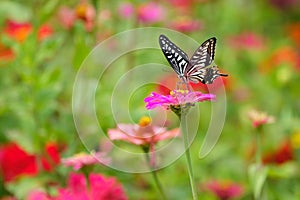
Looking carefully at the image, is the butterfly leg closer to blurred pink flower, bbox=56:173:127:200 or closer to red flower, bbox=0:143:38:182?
blurred pink flower, bbox=56:173:127:200

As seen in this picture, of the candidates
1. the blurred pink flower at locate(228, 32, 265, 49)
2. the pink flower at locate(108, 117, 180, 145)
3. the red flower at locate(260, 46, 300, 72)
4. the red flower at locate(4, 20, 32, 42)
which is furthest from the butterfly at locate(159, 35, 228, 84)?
the blurred pink flower at locate(228, 32, 265, 49)

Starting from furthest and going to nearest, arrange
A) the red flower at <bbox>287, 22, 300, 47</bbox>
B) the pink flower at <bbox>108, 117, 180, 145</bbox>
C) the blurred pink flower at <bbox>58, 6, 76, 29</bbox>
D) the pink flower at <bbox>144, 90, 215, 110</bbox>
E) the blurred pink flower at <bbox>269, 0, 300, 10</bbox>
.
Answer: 1. the blurred pink flower at <bbox>269, 0, 300, 10</bbox>
2. the red flower at <bbox>287, 22, 300, 47</bbox>
3. the blurred pink flower at <bbox>58, 6, 76, 29</bbox>
4. the pink flower at <bbox>108, 117, 180, 145</bbox>
5. the pink flower at <bbox>144, 90, 215, 110</bbox>

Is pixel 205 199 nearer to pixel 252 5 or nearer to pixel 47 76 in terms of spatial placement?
pixel 47 76

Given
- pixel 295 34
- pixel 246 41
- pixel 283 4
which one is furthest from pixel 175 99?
pixel 283 4

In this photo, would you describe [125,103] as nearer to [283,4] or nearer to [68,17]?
[68,17]

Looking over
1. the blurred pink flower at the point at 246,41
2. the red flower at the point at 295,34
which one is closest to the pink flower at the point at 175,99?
the blurred pink flower at the point at 246,41

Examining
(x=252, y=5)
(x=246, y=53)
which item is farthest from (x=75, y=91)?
(x=252, y=5)

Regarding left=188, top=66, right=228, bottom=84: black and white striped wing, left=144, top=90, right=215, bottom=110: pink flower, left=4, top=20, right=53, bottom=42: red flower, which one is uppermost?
left=188, top=66, right=228, bottom=84: black and white striped wing
